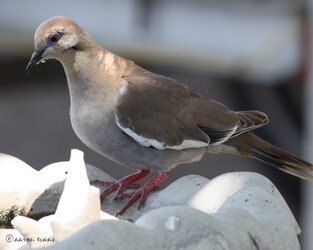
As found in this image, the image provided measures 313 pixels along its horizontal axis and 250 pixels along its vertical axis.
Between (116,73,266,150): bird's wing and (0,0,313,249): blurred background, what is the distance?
4.94 metres

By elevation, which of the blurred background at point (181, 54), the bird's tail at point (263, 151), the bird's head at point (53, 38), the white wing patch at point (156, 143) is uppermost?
the bird's head at point (53, 38)

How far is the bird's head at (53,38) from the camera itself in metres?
3.84

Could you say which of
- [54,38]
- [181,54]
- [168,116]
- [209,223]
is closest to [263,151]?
[168,116]

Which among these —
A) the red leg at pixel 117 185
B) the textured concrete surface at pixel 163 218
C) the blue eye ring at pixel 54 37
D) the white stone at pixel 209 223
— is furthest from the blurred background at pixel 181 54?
the white stone at pixel 209 223

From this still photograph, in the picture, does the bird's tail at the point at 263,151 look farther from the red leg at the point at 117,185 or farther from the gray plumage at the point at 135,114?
the red leg at the point at 117,185

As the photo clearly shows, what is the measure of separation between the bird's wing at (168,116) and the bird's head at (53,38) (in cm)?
38

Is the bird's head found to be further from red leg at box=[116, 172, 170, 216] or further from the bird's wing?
red leg at box=[116, 172, 170, 216]

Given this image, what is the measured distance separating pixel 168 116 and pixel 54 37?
70 cm

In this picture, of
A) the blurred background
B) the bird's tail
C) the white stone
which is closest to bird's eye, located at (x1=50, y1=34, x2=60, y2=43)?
the white stone

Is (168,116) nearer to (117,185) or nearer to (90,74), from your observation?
(90,74)

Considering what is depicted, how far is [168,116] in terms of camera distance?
4246mm

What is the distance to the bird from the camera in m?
4.08

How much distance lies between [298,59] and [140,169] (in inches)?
229

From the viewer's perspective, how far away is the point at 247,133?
4.53 meters
